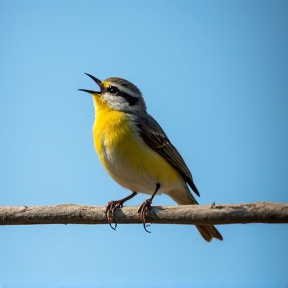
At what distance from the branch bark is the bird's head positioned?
90.9 inches

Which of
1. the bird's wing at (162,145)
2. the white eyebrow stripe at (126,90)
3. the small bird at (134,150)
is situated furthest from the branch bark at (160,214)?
the white eyebrow stripe at (126,90)

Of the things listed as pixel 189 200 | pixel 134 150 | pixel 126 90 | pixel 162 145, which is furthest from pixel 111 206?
pixel 126 90

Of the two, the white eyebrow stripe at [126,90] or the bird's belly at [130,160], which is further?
the white eyebrow stripe at [126,90]

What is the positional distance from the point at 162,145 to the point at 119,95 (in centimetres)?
114

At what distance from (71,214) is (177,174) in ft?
9.06

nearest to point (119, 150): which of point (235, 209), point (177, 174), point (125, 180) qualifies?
point (125, 180)

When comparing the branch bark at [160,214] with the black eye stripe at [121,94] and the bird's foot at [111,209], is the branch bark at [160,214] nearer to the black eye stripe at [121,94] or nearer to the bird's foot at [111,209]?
the bird's foot at [111,209]

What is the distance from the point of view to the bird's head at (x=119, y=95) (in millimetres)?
9188

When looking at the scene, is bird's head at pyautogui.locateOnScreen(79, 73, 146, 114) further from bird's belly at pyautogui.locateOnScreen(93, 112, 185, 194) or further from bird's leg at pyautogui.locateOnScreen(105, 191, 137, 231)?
bird's leg at pyautogui.locateOnScreen(105, 191, 137, 231)

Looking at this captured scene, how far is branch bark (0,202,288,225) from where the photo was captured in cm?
593

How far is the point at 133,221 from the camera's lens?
726cm

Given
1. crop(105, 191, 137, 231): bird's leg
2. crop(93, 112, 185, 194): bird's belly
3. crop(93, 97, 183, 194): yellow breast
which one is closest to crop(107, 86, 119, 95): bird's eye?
crop(93, 97, 183, 194): yellow breast

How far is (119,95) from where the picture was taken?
9.32m

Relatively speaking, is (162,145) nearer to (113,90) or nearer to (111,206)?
(113,90)
